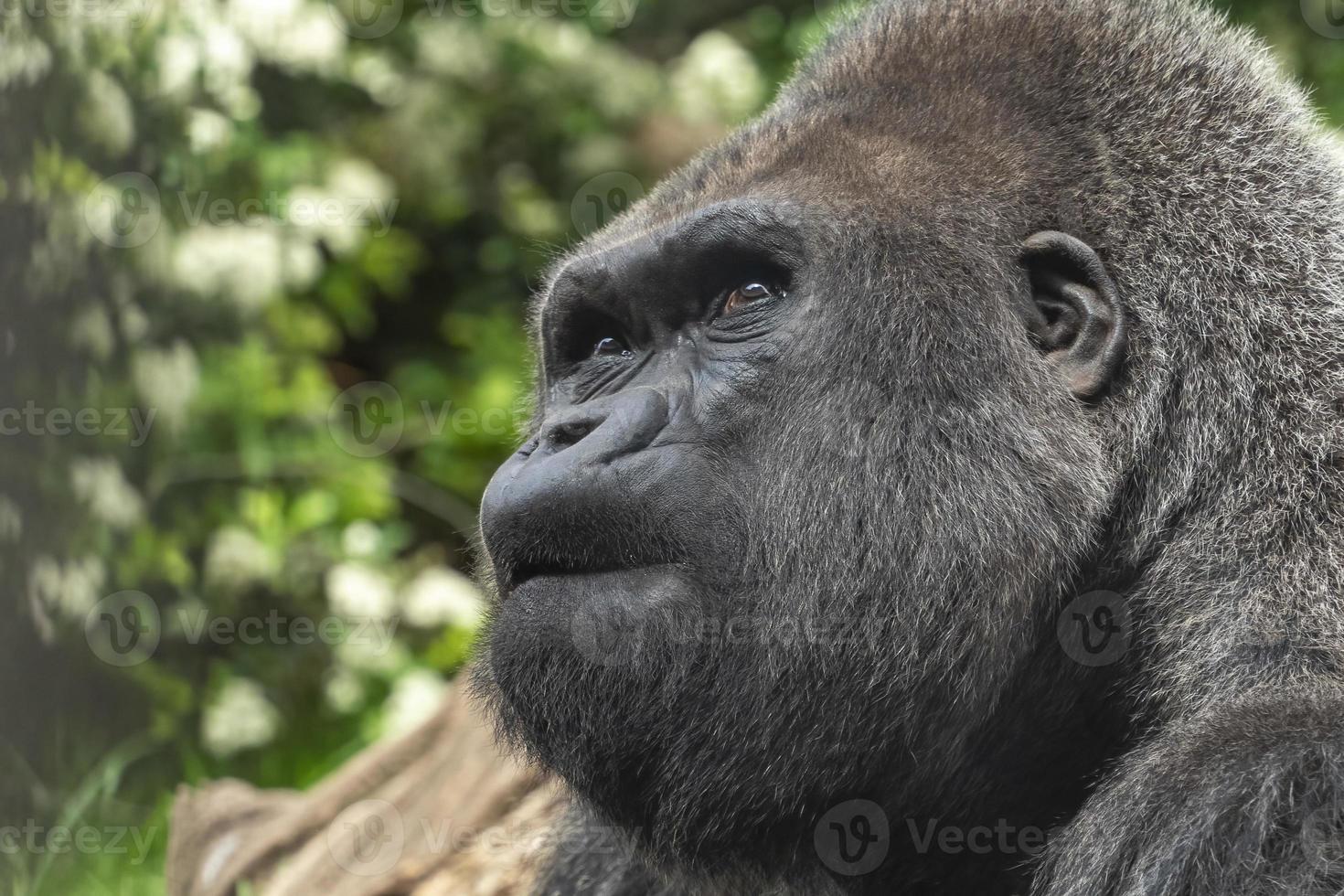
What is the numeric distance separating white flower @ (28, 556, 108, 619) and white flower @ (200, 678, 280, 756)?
4.95 feet

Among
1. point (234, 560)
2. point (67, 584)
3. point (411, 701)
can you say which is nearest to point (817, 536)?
point (67, 584)

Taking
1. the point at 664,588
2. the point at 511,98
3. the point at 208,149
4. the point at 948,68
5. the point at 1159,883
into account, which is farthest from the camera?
the point at 511,98

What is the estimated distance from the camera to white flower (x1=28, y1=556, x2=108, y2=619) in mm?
3770

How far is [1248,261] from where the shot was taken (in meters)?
3.07

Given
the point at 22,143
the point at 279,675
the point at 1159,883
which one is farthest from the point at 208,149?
the point at 1159,883

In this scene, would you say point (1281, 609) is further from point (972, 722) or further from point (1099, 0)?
point (1099, 0)

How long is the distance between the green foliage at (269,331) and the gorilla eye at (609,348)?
0.87 meters

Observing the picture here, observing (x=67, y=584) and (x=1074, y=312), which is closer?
(x=1074, y=312)

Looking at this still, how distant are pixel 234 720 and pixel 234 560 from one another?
784 millimetres

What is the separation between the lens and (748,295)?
3182mm

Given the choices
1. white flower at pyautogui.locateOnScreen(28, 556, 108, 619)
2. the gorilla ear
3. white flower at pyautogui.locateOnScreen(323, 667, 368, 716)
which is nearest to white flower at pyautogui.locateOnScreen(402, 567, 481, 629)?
white flower at pyautogui.locateOnScreen(323, 667, 368, 716)

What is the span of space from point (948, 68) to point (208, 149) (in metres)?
4.56

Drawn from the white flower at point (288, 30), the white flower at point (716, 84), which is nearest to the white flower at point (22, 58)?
the white flower at point (288, 30)

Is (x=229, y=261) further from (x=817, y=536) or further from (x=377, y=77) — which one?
(x=817, y=536)
